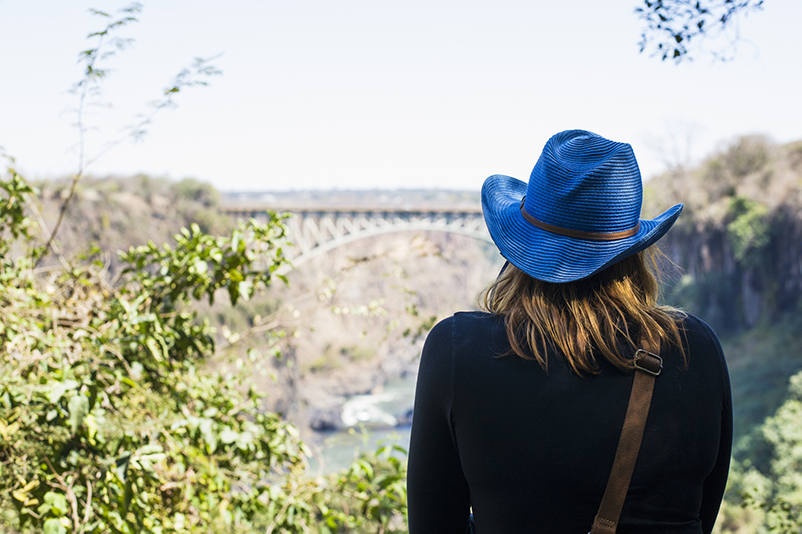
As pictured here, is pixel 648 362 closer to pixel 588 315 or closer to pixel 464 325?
pixel 588 315

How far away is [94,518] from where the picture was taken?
149 centimetres

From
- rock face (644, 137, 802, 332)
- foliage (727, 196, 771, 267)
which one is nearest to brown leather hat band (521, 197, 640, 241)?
rock face (644, 137, 802, 332)

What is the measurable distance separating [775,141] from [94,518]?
24834 mm

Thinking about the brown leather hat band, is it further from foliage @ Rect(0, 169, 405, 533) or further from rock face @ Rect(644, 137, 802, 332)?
rock face @ Rect(644, 137, 802, 332)

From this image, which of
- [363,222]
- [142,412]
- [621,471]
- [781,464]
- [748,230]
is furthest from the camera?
[748,230]

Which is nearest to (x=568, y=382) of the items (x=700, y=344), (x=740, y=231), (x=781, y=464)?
(x=700, y=344)

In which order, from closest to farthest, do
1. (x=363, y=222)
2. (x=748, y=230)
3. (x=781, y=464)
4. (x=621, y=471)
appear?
(x=621, y=471), (x=781, y=464), (x=363, y=222), (x=748, y=230)

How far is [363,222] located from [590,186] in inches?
631

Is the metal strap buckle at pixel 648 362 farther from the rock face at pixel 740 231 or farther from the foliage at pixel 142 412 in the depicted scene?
the rock face at pixel 740 231

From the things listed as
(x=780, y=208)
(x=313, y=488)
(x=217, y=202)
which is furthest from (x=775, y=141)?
(x=313, y=488)

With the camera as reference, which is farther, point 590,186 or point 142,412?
point 142,412

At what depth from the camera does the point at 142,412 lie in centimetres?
175

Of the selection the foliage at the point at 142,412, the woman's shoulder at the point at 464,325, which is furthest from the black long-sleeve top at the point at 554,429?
the foliage at the point at 142,412

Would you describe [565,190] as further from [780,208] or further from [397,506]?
[780,208]
